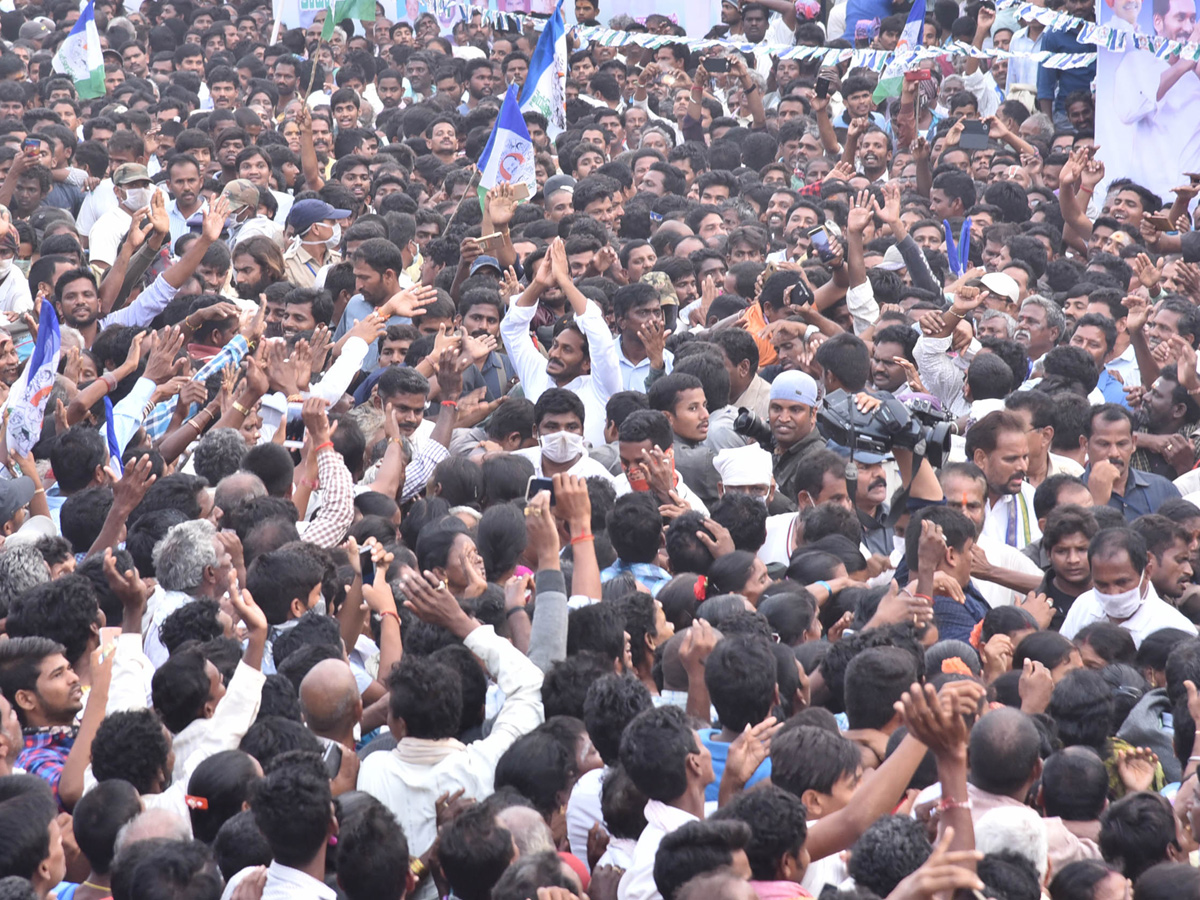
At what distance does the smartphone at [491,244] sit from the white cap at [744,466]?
9.57ft

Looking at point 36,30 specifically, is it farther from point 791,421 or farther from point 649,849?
point 649,849

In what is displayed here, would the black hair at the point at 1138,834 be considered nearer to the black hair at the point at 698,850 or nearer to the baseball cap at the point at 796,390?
the black hair at the point at 698,850

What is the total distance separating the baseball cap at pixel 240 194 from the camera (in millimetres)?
10633

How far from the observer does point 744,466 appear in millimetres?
6785

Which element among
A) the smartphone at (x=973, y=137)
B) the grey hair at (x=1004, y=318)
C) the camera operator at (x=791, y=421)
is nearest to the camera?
the camera operator at (x=791, y=421)

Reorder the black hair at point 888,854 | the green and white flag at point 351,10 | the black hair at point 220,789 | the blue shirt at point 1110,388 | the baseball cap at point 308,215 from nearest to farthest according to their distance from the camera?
the black hair at point 888,854 → the black hair at point 220,789 → the blue shirt at point 1110,388 → the baseball cap at point 308,215 → the green and white flag at point 351,10

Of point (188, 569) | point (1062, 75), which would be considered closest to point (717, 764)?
point (188, 569)

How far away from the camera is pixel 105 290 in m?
9.29

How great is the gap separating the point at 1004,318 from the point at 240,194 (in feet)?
16.4

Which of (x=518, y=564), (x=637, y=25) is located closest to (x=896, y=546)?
(x=518, y=564)

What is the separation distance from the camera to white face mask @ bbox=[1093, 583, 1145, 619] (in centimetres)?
553

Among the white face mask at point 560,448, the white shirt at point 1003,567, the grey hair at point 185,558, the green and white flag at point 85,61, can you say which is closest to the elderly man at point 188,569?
the grey hair at point 185,558

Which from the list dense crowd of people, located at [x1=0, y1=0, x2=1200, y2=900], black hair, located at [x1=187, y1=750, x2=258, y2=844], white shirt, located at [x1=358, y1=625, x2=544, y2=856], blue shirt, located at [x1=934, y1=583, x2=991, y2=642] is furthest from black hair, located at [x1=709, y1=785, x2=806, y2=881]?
blue shirt, located at [x1=934, y1=583, x2=991, y2=642]

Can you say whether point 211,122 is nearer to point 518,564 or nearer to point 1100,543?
point 518,564
